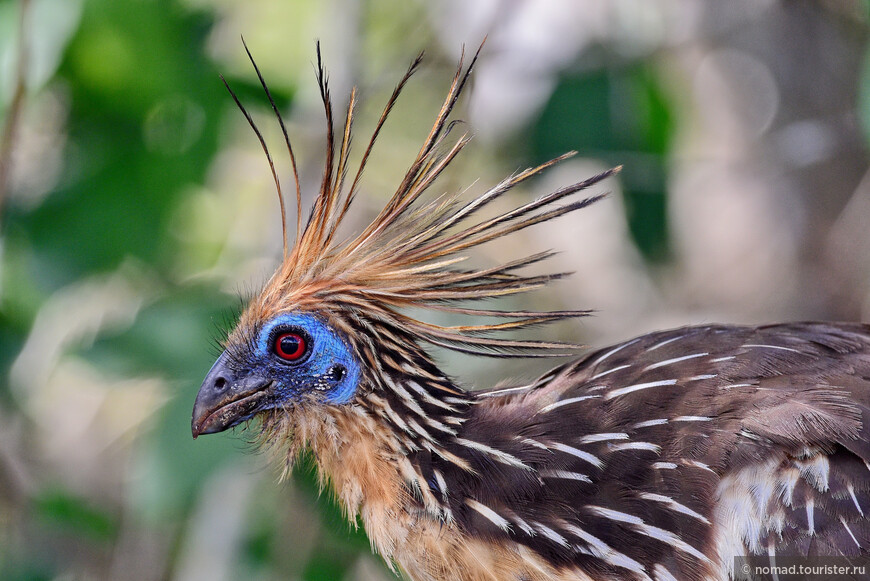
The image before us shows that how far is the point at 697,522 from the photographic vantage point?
1.86 m

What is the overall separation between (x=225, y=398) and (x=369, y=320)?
0.42 metres

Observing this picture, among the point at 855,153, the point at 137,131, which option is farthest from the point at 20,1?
the point at 855,153

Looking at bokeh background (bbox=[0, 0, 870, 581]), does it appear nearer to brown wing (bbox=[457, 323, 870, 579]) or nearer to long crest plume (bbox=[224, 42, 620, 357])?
long crest plume (bbox=[224, 42, 620, 357])

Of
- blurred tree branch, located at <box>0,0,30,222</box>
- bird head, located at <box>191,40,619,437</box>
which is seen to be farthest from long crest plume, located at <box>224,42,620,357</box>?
blurred tree branch, located at <box>0,0,30,222</box>

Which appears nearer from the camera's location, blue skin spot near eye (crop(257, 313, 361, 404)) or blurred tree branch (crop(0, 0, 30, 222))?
blue skin spot near eye (crop(257, 313, 361, 404))

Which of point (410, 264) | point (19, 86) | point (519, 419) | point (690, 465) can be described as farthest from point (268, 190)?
point (690, 465)

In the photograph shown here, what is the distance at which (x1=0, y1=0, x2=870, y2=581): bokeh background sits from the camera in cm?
272

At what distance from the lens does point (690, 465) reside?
1888 millimetres

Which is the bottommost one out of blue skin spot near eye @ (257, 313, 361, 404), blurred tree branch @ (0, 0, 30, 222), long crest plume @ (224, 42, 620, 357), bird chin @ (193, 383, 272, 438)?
bird chin @ (193, 383, 272, 438)

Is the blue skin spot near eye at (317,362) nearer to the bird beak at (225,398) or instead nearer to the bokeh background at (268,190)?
the bird beak at (225,398)

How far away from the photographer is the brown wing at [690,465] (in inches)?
71.4

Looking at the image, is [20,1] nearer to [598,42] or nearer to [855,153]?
[598,42]

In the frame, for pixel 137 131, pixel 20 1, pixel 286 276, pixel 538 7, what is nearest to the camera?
pixel 286 276

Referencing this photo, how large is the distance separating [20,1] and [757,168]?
131 inches
